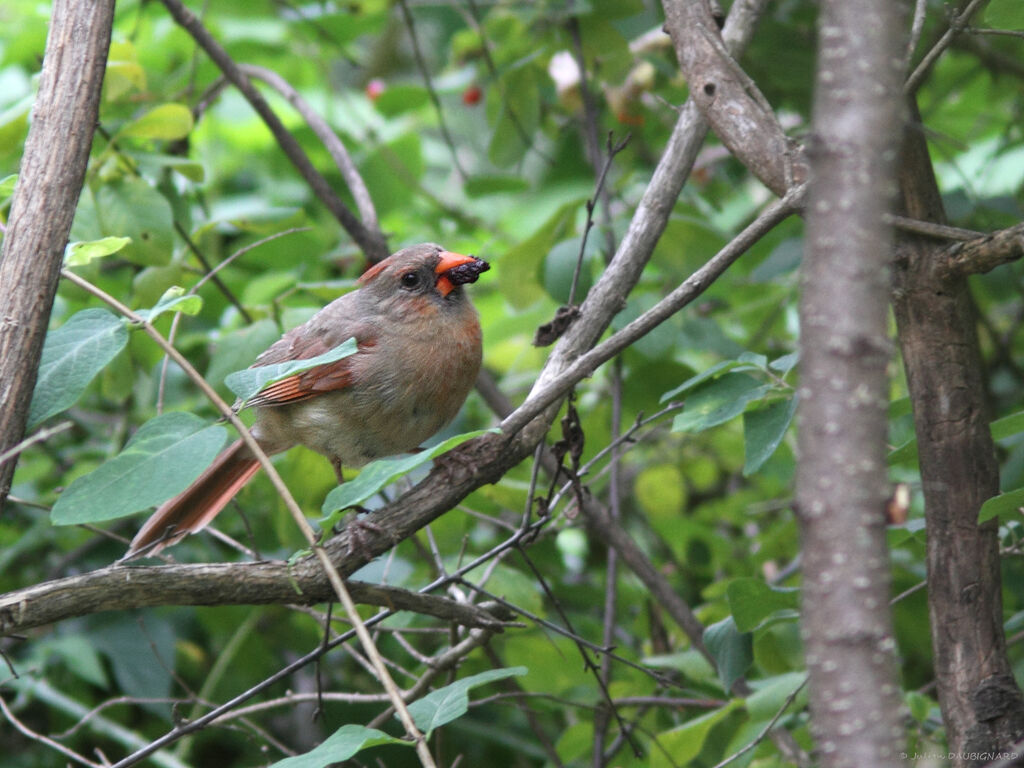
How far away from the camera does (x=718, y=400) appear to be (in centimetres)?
242

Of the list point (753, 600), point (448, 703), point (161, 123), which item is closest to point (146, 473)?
point (448, 703)

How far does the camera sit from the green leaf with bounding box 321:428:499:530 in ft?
5.94

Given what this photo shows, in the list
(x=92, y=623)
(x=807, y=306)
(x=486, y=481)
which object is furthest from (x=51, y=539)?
(x=807, y=306)

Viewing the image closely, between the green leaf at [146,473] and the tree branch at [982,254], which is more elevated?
the green leaf at [146,473]

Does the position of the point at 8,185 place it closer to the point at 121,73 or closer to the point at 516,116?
the point at 121,73

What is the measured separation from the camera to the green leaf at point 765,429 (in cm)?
232

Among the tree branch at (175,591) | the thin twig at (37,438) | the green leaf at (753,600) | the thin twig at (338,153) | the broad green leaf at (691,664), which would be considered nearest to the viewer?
the thin twig at (37,438)

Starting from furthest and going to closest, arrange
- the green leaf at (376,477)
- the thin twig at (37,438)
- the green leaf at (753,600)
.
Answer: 1. the green leaf at (753,600)
2. the green leaf at (376,477)
3. the thin twig at (37,438)

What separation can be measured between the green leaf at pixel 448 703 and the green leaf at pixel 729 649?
764 millimetres

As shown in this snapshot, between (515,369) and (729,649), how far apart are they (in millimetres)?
2319

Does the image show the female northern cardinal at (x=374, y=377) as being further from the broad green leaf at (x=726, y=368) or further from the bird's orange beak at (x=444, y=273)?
the broad green leaf at (x=726, y=368)

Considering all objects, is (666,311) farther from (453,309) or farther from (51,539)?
(51,539)

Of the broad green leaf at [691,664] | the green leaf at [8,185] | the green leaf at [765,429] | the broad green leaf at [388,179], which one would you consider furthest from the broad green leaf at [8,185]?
the broad green leaf at [388,179]

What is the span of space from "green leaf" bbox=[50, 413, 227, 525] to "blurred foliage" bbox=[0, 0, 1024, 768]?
393 mm
